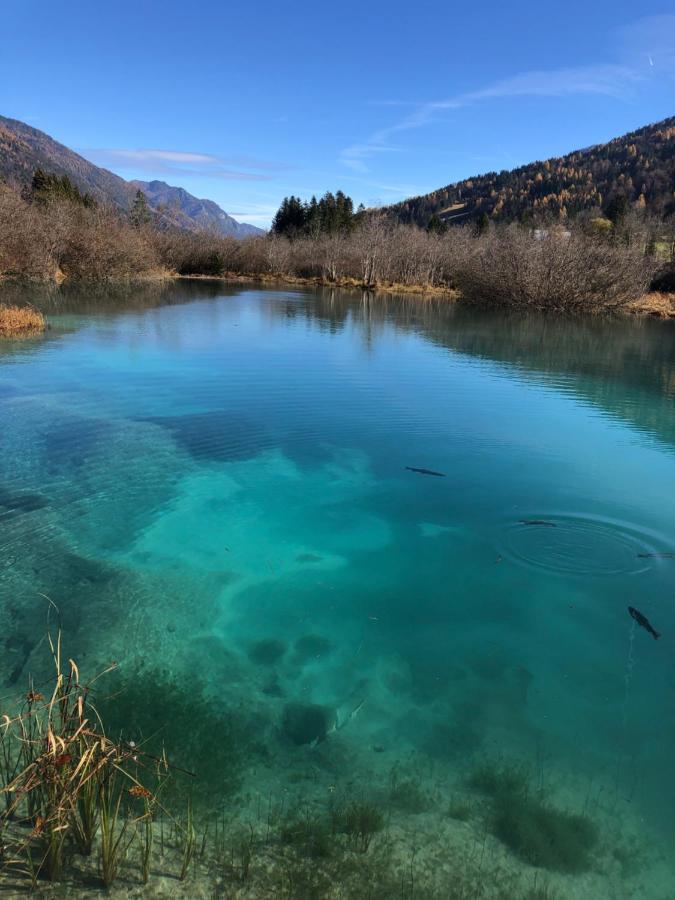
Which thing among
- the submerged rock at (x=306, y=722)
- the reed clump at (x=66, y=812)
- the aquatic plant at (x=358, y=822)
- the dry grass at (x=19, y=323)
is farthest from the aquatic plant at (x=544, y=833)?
the dry grass at (x=19, y=323)

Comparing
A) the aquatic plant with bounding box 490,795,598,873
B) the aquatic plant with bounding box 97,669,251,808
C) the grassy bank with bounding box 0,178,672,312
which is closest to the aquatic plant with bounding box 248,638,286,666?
the aquatic plant with bounding box 97,669,251,808

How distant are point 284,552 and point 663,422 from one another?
36.4ft

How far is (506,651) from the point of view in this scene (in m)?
5.82

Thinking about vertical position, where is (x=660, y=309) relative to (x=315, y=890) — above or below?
above

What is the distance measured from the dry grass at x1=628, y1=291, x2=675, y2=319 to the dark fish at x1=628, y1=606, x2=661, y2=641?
46490mm

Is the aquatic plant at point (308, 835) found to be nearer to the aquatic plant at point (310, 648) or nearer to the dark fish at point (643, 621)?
the aquatic plant at point (310, 648)

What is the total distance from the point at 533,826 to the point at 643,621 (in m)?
3.16

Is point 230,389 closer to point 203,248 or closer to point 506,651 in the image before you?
point 506,651

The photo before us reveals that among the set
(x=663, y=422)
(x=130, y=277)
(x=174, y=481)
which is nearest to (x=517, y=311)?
(x=663, y=422)

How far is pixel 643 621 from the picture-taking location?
6.25 meters

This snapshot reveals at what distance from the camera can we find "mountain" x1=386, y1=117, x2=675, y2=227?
130125mm

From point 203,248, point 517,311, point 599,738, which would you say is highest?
point 203,248

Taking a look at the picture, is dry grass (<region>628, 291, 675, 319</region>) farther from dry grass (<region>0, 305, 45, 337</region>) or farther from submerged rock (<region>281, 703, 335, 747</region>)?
submerged rock (<region>281, 703, 335, 747</region>)

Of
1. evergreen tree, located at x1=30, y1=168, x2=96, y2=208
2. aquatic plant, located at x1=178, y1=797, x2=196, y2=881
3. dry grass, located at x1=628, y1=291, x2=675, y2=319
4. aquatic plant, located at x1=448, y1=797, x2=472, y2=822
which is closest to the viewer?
aquatic plant, located at x1=178, y1=797, x2=196, y2=881
